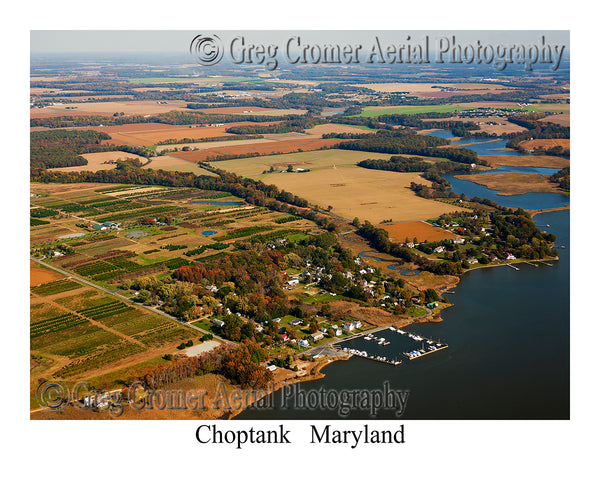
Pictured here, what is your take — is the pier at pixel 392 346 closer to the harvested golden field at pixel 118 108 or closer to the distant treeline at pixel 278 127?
the distant treeline at pixel 278 127

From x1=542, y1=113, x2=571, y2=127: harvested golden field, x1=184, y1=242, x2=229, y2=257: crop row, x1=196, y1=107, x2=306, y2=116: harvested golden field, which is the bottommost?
x1=184, y1=242, x2=229, y2=257: crop row

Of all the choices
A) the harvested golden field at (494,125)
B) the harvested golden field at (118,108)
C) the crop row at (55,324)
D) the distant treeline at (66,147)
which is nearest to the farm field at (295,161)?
the distant treeline at (66,147)

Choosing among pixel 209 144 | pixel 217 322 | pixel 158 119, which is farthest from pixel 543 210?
pixel 158 119

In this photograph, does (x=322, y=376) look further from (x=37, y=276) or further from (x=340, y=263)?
(x=37, y=276)

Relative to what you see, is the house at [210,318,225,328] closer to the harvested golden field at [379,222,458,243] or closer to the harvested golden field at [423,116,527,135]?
the harvested golden field at [379,222,458,243]

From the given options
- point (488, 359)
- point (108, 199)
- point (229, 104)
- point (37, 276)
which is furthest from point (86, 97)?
point (488, 359)

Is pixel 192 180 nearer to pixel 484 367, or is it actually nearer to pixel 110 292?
pixel 110 292

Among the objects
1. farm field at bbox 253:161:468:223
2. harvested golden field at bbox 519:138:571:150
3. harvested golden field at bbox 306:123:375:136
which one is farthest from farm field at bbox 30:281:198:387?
harvested golden field at bbox 306:123:375:136
